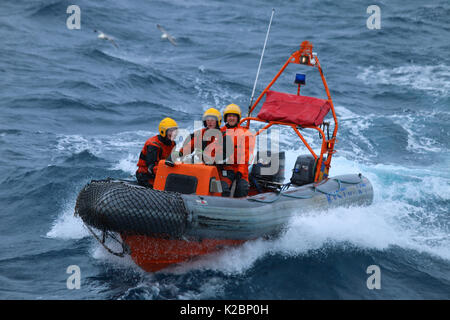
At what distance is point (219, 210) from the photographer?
19.5 ft

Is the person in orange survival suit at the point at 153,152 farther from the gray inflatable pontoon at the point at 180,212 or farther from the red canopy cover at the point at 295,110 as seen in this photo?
the red canopy cover at the point at 295,110

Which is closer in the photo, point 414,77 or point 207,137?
point 207,137

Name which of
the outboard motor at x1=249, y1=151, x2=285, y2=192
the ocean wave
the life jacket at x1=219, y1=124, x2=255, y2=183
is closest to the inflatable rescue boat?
the life jacket at x1=219, y1=124, x2=255, y2=183

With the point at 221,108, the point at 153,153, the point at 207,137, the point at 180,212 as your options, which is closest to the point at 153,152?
the point at 153,153

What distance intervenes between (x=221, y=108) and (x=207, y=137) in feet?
20.8

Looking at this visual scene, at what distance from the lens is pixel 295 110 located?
8.05 metres

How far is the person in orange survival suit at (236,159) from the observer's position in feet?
22.7

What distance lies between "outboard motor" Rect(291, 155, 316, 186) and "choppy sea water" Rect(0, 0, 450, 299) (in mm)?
893

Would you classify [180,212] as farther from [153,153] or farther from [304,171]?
[304,171]

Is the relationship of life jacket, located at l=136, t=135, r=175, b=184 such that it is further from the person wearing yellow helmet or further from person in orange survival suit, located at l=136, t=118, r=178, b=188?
the person wearing yellow helmet

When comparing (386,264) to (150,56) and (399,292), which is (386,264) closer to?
(399,292)
